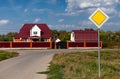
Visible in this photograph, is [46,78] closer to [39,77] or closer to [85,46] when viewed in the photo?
[39,77]

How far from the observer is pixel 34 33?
81.7 m

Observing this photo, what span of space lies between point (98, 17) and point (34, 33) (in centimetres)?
6719

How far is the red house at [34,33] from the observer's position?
81.8 metres

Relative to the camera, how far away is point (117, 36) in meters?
97.4

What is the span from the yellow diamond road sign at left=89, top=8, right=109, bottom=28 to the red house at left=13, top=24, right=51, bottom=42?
218 ft

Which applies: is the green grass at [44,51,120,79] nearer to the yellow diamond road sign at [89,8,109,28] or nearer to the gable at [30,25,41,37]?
the yellow diamond road sign at [89,8,109,28]

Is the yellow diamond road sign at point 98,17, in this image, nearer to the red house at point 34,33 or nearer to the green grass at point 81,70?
the green grass at point 81,70

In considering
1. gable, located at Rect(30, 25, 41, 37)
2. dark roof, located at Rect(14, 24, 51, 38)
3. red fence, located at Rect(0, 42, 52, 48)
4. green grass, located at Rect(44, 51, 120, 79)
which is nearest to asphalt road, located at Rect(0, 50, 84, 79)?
green grass, located at Rect(44, 51, 120, 79)

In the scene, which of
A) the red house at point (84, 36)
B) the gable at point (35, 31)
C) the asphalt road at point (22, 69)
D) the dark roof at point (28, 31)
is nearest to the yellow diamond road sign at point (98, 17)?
the asphalt road at point (22, 69)

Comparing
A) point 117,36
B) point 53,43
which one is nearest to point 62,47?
point 53,43

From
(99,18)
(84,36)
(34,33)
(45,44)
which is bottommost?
(45,44)

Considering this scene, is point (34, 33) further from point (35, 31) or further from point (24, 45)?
point (24, 45)

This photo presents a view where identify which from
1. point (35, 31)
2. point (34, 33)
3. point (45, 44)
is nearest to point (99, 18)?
point (45, 44)

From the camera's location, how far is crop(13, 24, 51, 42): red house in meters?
81.8
